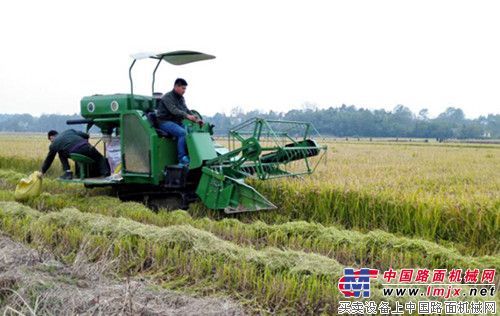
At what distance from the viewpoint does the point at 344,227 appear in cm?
645

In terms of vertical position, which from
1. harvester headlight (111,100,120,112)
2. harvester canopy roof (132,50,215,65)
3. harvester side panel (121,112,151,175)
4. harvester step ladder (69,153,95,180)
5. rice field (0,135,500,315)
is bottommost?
rice field (0,135,500,315)

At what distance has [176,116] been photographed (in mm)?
7094

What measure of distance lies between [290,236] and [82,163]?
4550 millimetres

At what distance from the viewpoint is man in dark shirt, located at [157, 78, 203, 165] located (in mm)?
7016

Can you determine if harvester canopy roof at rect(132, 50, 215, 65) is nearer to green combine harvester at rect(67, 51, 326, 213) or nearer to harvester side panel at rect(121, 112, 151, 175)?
green combine harvester at rect(67, 51, 326, 213)

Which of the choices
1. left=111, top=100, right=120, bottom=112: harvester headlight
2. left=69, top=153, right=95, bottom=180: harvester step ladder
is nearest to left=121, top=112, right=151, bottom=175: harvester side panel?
left=111, top=100, right=120, bottom=112: harvester headlight

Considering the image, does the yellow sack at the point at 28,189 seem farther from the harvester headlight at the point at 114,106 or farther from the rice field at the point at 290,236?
the harvester headlight at the point at 114,106

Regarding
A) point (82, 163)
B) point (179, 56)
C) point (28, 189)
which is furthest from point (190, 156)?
point (28, 189)

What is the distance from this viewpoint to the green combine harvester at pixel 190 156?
6.45m

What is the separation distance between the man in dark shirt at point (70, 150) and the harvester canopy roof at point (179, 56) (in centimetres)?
222

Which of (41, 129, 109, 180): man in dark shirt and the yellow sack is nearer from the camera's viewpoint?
the yellow sack

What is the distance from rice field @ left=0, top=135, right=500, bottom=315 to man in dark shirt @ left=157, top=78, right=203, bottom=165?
1019 mm

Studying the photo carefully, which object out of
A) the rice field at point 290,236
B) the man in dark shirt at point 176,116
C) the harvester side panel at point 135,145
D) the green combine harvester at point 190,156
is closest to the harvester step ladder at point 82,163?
the green combine harvester at point 190,156

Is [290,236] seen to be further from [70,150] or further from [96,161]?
[70,150]
